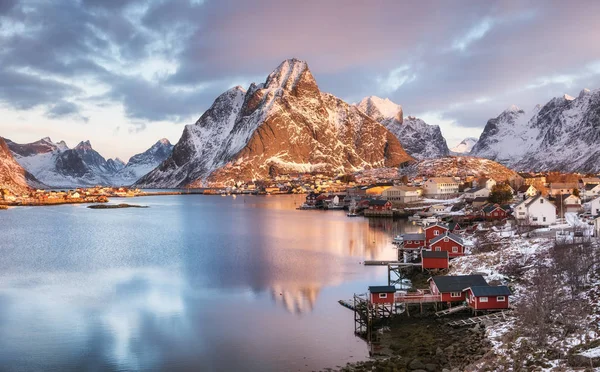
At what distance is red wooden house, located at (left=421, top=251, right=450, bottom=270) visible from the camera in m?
33.5

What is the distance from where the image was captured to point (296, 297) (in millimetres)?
30281

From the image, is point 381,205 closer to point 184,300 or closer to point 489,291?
point 184,300

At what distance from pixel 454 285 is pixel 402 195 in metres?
74.4

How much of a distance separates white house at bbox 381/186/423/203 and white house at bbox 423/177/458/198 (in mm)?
4141

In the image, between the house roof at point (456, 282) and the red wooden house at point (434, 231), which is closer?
the house roof at point (456, 282)

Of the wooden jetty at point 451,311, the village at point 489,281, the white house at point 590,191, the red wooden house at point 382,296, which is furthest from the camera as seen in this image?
the white house at point 590,191

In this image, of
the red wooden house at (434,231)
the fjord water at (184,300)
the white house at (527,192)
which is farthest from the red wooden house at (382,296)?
the white house at (527,192)

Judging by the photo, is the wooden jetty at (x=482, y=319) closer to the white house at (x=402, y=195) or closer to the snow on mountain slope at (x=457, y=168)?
the white house at (x=402, y=195)

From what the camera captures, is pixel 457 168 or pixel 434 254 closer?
pixel 434 254

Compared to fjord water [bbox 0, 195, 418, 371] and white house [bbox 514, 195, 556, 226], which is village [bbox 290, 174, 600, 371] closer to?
white house [bbox 514, 195, 556, 226]

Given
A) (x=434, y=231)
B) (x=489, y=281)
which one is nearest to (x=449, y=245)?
(x=434, y=231)

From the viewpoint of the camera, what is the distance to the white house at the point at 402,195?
97669mm

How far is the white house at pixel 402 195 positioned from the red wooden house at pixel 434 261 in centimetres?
6393

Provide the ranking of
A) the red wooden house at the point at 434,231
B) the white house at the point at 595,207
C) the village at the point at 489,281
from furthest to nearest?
the white house at the point at 595,207, the red wooden house at the point at 434,231, the village at the point at 489,281
